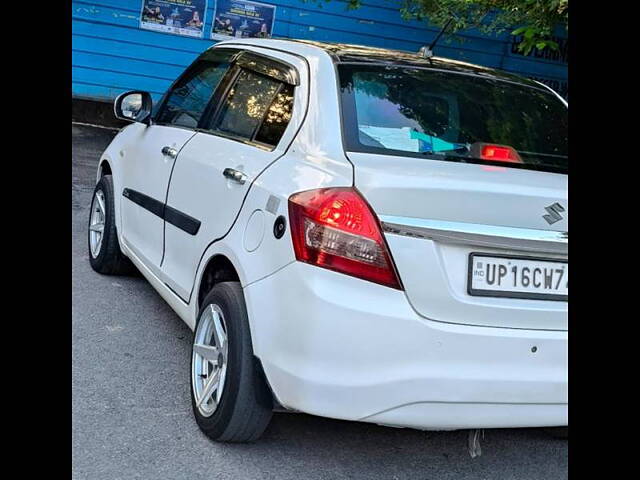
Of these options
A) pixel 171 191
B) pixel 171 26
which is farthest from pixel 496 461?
pixel 171 26

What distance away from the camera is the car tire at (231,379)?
2.98 metres

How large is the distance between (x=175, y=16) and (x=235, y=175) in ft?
26.5

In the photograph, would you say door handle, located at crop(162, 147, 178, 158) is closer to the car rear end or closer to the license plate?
the car rear end

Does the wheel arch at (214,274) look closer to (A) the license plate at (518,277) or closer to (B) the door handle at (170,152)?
(B) the door handle at (170,152)

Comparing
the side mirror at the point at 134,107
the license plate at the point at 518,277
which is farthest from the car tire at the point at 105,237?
the license plate at the point at 518,277

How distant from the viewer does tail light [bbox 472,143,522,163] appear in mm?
3062

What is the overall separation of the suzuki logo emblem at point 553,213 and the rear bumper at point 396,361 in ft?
1.29

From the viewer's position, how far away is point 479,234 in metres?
2.67

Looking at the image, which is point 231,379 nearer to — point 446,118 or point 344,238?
point 344,238

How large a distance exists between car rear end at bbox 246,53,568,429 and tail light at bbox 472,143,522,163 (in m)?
0.20
